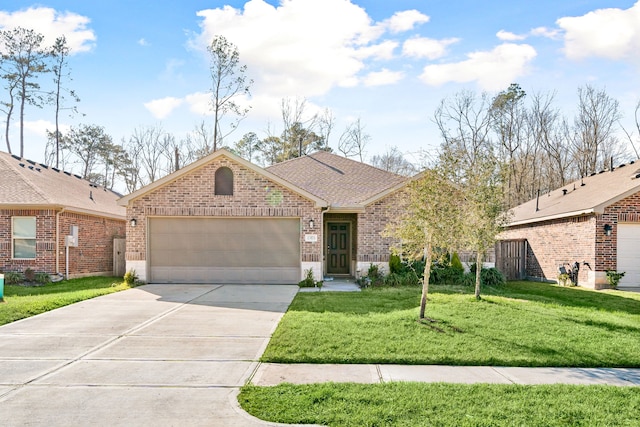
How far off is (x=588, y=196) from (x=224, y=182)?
42.9 ft

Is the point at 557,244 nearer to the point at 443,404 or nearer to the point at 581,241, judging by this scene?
the point at 581,241

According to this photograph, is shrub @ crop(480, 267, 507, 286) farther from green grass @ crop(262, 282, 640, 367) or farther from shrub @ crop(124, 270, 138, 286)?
shrub @ crop(124, 270, 138, 286)

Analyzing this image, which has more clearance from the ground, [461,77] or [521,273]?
[461,77]

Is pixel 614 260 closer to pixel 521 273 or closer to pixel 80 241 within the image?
pixel 521 273

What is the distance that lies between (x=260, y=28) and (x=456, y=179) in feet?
29.4

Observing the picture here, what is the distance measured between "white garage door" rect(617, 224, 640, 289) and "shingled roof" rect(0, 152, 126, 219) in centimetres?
1850

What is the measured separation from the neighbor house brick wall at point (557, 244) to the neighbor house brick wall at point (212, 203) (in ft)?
20.9

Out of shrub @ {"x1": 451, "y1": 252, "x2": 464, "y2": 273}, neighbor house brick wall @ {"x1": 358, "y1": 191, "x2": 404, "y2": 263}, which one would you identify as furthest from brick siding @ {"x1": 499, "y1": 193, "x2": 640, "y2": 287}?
neighbor house brick wall @ {"x1": 358, "y1": 191, "x2": 404, "y2": 263}

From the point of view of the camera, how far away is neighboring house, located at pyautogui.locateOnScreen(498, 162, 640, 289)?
1438 cm

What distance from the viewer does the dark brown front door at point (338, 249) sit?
671 inches

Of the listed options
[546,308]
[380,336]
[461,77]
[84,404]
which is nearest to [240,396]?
[84,404]

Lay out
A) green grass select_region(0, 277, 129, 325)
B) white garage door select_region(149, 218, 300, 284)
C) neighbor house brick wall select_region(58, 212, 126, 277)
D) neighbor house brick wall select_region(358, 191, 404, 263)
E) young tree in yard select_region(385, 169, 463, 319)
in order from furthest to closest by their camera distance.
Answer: neighbor house brick wall select_region(58, 212, 126, 277)
neighbor house brick wall select_region(358, 191, 404, 263)
white garage door select_region(149, 218, 300, 284)
green grass select_region(0, 277, 129, 325)
young tree in yard select_region(385, 169, 463, 319)

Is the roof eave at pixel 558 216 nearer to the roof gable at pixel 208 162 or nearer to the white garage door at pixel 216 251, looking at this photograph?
the roof gable at pixel 208 162

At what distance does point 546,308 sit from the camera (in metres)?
10.0
